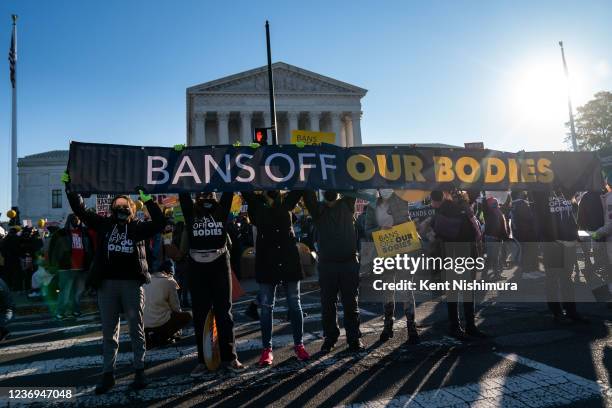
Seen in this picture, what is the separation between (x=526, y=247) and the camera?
32.3ft

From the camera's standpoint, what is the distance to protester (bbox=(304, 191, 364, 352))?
4.96 meters

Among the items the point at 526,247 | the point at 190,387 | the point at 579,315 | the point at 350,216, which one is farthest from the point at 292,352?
the point at 526,247

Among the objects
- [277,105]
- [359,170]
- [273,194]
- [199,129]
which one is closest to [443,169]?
[359,170]

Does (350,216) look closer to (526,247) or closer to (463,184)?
(463,184)

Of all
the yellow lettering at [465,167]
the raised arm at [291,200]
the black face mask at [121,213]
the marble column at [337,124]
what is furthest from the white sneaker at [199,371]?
the marble column at [337,124]

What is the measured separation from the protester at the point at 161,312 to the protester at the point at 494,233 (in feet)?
24.7

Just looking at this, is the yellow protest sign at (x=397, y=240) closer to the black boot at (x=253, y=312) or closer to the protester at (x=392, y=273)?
the protester at (x=392, y=273)

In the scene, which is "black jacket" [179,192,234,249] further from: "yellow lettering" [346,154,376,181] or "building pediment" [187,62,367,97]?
"building pediment" [187,62,367,97]

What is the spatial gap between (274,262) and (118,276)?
5.09ft

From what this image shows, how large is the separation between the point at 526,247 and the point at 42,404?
9.55m

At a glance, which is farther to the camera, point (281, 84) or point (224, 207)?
point (281, 84)

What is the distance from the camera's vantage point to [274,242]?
4.76 m

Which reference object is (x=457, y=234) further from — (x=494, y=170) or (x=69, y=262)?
(x=69, y=262)

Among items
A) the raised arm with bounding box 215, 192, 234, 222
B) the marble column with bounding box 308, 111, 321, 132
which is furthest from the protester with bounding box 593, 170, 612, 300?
the marble column with bounding box 308, 111, 321, 132
